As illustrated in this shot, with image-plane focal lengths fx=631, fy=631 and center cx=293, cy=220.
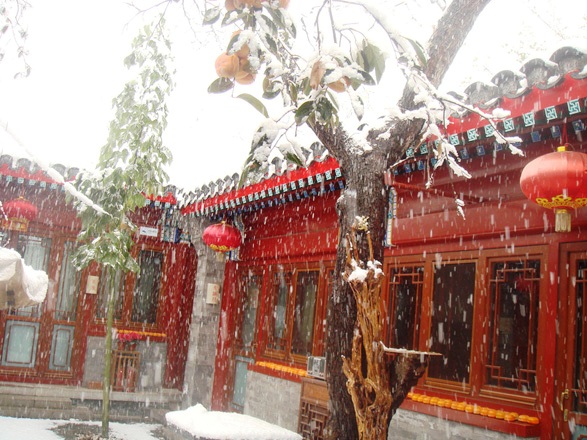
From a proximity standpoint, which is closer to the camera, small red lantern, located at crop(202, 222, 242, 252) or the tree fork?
the tree fork

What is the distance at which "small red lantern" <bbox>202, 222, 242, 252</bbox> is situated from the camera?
8914mm

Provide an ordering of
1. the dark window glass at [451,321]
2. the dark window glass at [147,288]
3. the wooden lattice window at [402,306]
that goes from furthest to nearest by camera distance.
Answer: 1. the dark window glass at [147,288]
2. the wooden lattice window at [402,306]
3. the dark window glass at [451,321]

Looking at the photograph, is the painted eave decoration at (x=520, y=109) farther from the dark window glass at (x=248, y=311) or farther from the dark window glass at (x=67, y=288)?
the dark window glass at (x=67, y=288)

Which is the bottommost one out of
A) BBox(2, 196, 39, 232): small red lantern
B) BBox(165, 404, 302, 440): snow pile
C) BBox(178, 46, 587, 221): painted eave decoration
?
BBox(165, 404, 302, 440): snow pile

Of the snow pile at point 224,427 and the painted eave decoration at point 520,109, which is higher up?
the painted eave decoration at point 520,109

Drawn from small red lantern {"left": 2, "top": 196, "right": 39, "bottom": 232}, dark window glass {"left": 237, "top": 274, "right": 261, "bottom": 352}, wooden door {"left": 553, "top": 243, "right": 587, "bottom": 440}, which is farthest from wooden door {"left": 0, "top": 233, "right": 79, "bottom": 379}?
wooden door {"left": 553, "top": 243, "right": 587, "bottom": 440}

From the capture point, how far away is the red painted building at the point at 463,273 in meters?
4.78

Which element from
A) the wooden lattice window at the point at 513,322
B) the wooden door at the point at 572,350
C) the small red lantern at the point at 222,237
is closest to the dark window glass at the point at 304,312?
the small red lantern at the point at 222,237

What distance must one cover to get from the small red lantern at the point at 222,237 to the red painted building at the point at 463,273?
12.1 inches

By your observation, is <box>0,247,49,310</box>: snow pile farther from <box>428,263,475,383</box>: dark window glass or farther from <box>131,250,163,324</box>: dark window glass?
<box>131,250,163,324</box>: dark window glass

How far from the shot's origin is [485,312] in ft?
18.2

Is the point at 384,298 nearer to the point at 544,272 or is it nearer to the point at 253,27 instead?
the point at 544,272

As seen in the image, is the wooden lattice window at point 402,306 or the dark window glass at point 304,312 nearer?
the wooden lattice window at point 402,306

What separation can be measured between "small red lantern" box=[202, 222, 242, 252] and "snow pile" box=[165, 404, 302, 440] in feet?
8.54
